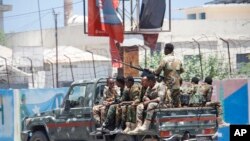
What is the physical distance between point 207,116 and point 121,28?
5336mm

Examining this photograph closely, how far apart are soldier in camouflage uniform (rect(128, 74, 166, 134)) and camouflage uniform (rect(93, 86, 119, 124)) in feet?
3.87

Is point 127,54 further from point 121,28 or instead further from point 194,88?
point 194,88

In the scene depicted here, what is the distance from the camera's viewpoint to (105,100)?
14203 mm

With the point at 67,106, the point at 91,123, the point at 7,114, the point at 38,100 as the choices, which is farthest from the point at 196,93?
the point at 7,114

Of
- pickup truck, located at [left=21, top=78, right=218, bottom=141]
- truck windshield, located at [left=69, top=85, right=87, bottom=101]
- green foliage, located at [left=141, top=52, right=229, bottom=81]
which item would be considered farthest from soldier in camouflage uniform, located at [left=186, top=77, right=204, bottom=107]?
green foliage, located at [left=141, top=52, right=229, bottom=81]

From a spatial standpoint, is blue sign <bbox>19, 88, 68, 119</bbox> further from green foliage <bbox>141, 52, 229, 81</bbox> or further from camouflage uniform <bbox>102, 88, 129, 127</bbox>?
green foliage <bbox>141, 52, 229, 81</bbox>

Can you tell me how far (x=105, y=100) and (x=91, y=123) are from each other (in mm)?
622

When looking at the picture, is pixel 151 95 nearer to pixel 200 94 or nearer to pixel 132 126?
pixel 132 126

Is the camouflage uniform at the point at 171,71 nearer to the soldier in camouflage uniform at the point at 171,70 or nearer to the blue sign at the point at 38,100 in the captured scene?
the soldier in camouflage uniform at the point at 171,70

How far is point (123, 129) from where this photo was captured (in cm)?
1374

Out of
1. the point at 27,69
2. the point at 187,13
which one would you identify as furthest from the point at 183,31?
the point at 187,13

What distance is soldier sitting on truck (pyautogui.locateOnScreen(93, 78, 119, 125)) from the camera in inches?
557

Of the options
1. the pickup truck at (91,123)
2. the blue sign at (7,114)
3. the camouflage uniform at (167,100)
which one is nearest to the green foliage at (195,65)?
the blue sign at (7,114)

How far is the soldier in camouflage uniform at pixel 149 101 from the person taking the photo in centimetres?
1279
